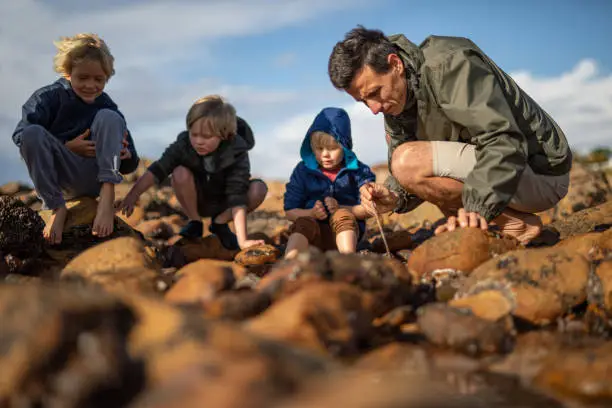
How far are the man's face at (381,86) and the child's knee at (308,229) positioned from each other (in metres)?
1.33

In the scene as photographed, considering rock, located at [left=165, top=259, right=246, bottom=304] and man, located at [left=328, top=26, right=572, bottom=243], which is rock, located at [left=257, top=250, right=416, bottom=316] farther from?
man, located at [left=328, top=26, right=572, bottom=243]

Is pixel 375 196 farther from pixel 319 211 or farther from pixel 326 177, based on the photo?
pixel 326 177

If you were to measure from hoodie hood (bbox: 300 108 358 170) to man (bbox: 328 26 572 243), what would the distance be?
0.72 m

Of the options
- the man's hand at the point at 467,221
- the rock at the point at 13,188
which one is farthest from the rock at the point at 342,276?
the rock at the point at 13,188

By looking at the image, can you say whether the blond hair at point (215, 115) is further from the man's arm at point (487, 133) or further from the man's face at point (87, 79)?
the man's arm at point (487, 133)

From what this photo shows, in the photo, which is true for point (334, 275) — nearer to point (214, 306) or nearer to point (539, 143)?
point (214, 306)

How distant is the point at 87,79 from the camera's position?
5.05 metres

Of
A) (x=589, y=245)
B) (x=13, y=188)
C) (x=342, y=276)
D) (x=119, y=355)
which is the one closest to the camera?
(x=119, y=355)

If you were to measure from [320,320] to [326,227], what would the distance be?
3.15 m

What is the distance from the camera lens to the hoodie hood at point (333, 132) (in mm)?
5426

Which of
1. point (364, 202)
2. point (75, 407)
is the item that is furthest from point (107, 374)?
point (364, 202)

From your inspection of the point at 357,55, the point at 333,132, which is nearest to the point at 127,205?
the point at 333,132

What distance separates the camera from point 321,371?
67.6 inches

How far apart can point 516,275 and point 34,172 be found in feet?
12.8
